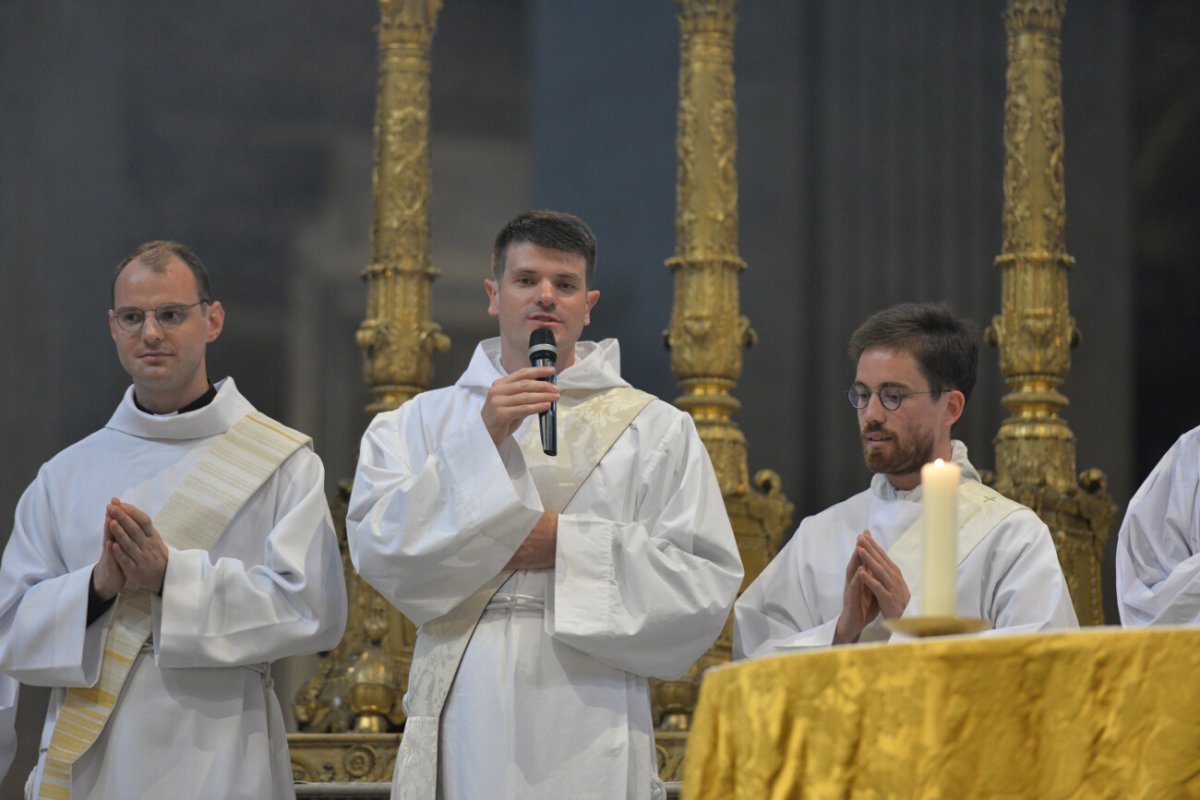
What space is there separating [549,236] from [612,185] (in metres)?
3.56

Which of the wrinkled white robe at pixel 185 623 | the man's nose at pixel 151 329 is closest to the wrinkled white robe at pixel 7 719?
the wrinkled white robe at pixel 185 623

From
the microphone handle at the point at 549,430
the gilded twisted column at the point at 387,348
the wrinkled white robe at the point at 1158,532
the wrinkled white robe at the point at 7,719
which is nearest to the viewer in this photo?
the microphone handle at the point at 549,430

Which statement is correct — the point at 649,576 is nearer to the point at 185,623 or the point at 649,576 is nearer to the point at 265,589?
the point at 265,589

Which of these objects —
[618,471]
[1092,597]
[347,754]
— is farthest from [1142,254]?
[618,471]

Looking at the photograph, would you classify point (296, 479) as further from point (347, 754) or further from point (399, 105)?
point (399, 105)

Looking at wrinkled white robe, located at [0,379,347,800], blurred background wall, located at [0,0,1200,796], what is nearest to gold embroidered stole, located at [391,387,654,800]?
wrinkled white robe, located at [0,379,347,800]

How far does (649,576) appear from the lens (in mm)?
3738

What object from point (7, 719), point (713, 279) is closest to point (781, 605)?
point (7, 719)

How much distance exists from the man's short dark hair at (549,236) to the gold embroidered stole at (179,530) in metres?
0.63

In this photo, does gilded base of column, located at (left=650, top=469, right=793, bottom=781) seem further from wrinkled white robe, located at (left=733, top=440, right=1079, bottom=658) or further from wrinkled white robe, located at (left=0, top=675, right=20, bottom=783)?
wrinkled white robe, located at (left=0, top=675, right=20, bottom=783)

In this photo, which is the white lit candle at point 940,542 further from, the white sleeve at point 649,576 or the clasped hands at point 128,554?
the clasped hands at point 128,554

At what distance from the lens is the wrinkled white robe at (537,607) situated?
3.67 meters

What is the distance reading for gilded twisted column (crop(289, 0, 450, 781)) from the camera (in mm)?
5879

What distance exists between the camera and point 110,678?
3920 mm
